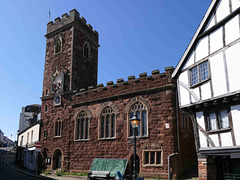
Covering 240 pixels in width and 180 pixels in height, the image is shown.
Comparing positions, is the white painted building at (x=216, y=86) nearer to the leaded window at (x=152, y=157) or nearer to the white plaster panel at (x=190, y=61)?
the white plaster panel at (x=190, y=61)

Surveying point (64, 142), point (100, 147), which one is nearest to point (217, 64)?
point (100, 147)

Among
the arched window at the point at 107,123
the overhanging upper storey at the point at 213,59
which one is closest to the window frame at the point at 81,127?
the arched window at the point at 107,123

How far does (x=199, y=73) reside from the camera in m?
12.8

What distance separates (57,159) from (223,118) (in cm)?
1596

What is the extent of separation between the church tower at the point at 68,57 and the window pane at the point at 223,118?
14.6m

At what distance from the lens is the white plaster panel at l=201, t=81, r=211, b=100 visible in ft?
39.4

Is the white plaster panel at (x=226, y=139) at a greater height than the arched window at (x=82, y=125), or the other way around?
the arched window at (x=82, y=125)

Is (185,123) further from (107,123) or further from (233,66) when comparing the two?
(233,66)

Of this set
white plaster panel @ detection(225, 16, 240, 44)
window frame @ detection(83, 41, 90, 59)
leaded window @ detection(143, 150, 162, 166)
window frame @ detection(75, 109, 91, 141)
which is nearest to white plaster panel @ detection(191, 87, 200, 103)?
white plaster panel @ detection(225, 16, 240, 44)

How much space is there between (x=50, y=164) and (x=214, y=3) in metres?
18.6

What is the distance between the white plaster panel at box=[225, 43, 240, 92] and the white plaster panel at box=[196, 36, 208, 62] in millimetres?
1653

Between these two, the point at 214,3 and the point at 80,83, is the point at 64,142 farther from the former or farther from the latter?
the point at 214,3

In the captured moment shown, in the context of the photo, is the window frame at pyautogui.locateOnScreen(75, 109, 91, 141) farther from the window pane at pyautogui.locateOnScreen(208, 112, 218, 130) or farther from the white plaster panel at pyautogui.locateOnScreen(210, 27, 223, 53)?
the white plaster panel at pyautogui.locateOnScreen(210, 27, 223, 53)

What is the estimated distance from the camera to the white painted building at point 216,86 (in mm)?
10867
